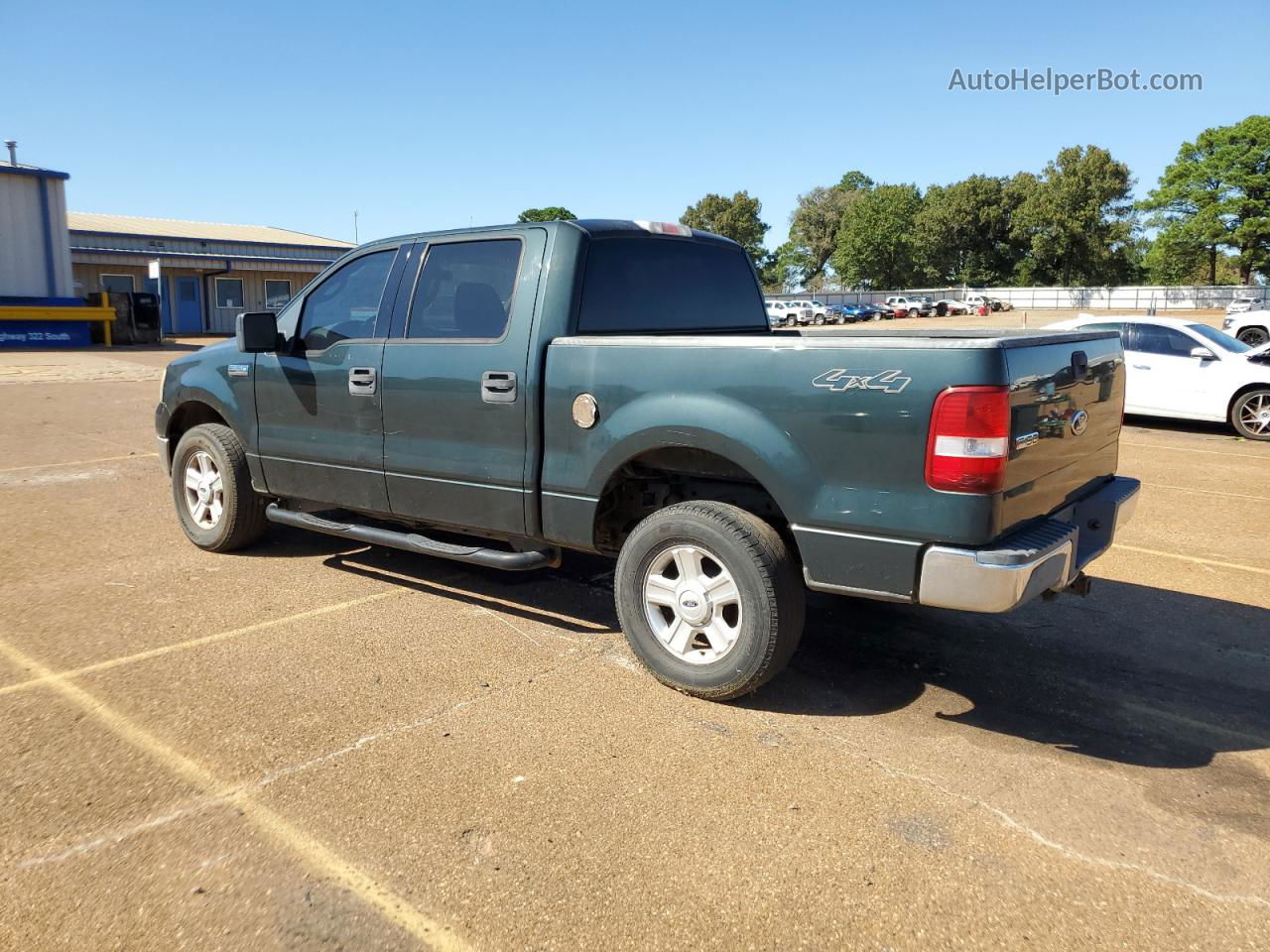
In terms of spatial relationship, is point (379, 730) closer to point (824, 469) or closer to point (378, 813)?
point (378, 813)

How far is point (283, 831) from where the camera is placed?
2.95 metres

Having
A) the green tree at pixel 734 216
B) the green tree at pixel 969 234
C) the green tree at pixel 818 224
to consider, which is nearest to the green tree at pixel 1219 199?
the green tree at pixel 969 234

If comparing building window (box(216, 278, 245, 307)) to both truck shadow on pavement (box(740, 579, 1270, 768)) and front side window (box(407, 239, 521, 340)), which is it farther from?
truck shadow on pavement (box(740, 579, 1270, 768))

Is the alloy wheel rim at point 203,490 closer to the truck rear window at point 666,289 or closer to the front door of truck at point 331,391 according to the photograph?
the front door of truck at point 331,391

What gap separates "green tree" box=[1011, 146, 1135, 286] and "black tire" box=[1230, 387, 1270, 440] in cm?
7227

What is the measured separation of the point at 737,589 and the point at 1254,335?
22066 millimetres

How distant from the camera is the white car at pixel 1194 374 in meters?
11.9

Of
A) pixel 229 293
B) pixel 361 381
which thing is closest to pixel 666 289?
pixel 361 381

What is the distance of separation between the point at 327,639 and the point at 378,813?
170cm

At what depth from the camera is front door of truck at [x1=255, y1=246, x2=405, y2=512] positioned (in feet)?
16.6

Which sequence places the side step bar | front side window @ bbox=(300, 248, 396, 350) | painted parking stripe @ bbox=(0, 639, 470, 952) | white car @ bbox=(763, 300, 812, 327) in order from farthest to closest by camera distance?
white car @ bbox=(763, 300, 812, 327) < front side window @ bbox=(300, 248, 396, 350) < the side step bar < painted parking stripe @ bbox=(0, 639, 470, 952)

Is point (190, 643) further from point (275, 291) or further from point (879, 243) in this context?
point (879, 243)

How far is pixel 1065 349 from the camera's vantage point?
3.75 meters

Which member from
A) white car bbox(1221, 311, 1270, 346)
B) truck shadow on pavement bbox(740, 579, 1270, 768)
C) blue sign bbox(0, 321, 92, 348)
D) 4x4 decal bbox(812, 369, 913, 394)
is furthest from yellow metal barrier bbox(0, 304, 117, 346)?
white car bbox(1221, 311, 1270, 346)
